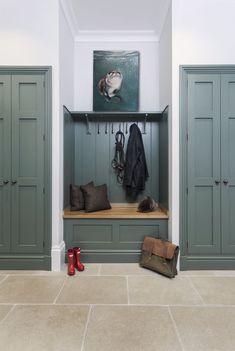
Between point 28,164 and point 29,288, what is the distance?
4.27ft

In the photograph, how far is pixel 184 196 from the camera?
2.83 metres

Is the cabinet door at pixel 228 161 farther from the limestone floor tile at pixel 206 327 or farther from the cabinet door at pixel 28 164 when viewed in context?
the cabinet door at pixel 28 164

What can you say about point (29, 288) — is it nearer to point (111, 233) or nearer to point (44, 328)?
point (44, 328)

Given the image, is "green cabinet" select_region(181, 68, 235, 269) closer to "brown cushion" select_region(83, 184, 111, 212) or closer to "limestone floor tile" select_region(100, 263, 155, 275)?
"limestone floor tile" select_region(100, 263, 155, 275)

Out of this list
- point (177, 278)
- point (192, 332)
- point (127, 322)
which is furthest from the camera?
point (177, 278)

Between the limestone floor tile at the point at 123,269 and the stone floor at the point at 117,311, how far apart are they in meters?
0.01

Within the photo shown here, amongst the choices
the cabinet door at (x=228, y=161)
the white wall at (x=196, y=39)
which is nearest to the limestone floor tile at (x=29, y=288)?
the white wall at (x=196, y=39)

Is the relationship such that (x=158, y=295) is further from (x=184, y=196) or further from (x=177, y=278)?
(x=184, y=196)

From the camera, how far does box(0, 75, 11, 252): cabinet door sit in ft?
9.18

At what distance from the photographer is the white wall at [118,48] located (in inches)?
143

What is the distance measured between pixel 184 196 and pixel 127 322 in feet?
4.82

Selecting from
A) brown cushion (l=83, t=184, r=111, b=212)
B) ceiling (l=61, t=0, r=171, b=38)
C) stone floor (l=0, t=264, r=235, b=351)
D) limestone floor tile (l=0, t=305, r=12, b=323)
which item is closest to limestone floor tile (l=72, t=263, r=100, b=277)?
stone floor (l=0, t=264, r=235, b=351)

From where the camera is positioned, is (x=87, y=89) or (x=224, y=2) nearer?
(x=224, y=2)

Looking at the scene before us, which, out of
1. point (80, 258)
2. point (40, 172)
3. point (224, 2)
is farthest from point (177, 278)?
point (224, 2)
